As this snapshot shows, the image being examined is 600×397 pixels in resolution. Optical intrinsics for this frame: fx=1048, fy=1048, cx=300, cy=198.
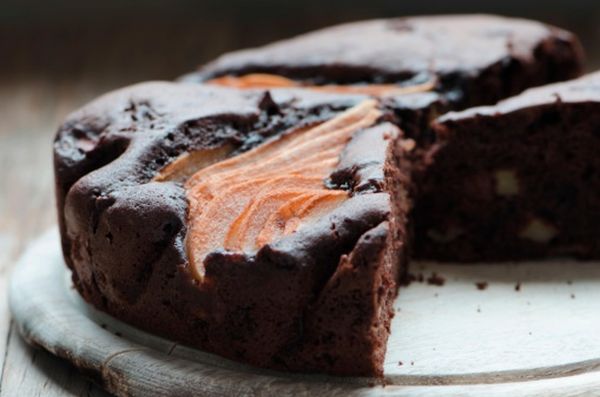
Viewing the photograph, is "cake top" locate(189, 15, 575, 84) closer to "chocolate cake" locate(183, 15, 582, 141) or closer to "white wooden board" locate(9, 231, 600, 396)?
"chocolate cake" locate(183, 15, 582, 141)

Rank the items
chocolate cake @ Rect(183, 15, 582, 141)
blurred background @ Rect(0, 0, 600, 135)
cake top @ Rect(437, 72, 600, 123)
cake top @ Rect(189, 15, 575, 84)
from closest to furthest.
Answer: cake top @ Rect(437, 72, 600, 123) < chocolate cake @ Rect(183, 15, 582, 141) < cake top @ Rect(189, 15, 575, 84) < blurred background @ Rect(0, 0, 600, 135)

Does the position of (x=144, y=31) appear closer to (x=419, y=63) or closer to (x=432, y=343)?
(x=419, y=63)

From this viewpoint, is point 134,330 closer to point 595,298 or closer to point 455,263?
point 455,263

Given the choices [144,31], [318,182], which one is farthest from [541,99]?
[144,31]

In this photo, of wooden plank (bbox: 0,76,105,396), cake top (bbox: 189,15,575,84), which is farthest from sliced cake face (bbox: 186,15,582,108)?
wooden plank (bbox: 0,76,105,396)

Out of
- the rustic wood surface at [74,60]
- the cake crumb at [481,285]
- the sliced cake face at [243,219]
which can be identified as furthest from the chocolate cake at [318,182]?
the rustic wood surface at [74,60]

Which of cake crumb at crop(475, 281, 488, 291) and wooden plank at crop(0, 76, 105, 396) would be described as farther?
cake crumb at crop(475, 281, 488, 291)

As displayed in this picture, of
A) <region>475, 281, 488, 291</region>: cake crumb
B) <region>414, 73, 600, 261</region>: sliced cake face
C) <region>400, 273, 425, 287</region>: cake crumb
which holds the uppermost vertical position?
<region>414, 73, 600, 261</region>: sliced cake face
